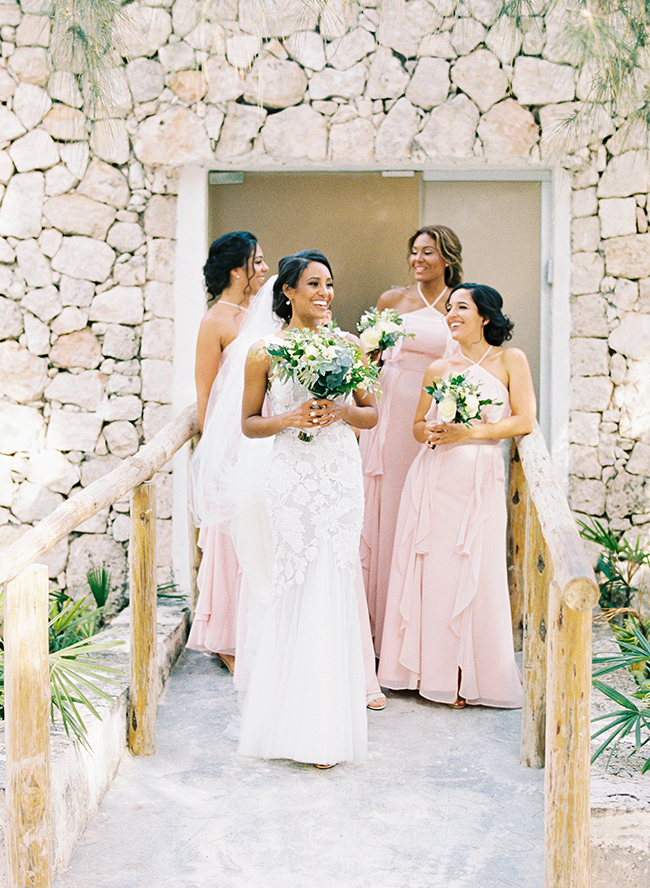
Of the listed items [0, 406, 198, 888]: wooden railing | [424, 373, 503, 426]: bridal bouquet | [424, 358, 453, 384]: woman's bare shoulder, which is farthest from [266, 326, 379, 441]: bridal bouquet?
[0, 406, 198, 888]: wooden railing

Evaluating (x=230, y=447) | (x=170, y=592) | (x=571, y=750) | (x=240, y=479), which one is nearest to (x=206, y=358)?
(x=230, y=447)

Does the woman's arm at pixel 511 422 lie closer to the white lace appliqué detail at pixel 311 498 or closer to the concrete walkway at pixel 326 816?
the white lace appliqué detail at pixel 311 498

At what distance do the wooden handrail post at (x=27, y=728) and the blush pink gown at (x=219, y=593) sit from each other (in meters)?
1.96

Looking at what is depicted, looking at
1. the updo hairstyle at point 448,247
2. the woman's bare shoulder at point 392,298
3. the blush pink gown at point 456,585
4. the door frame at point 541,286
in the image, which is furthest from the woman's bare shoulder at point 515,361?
the door frame at point 541,286

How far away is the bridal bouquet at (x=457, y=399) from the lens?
12.8 ft

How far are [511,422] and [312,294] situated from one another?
114 centimetres

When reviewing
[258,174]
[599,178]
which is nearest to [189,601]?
[258,174]

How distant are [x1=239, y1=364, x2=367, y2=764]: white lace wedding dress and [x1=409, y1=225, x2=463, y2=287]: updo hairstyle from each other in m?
1.41

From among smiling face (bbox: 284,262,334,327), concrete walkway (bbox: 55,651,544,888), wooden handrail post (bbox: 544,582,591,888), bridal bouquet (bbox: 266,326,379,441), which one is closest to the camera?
wooden handrail post (bbox: 544,582,591,888)

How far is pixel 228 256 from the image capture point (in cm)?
443

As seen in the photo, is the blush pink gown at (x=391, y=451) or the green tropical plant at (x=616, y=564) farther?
the green tropical plant at (x=616, y=564)

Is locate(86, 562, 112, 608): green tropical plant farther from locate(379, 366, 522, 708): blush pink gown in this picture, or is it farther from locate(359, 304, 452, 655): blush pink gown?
locate(379, 366, 522, 708): blush pink gown

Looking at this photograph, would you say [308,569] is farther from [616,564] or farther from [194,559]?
[616,564]

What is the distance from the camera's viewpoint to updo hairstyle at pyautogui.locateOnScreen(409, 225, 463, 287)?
4.58 m
